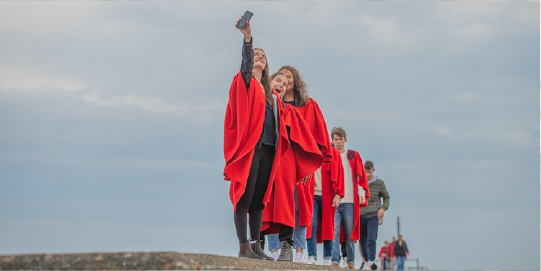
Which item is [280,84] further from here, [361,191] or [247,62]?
[361,191]

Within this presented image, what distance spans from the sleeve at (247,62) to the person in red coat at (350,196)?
14.4 feet

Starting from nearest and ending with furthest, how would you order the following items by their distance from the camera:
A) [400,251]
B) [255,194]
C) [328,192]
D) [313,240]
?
1. [255,194]
2. [313,240]
3. [328,192]
4. [400,251]

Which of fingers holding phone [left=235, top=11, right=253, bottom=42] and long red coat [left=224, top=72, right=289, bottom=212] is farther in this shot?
long red coat [left=224, top=72, right=289, bottom=212]

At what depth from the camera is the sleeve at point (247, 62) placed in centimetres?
690

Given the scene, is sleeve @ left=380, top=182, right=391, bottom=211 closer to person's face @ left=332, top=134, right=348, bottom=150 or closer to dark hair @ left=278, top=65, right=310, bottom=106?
person's face @ left=332, top=134, right=348, bottom=150

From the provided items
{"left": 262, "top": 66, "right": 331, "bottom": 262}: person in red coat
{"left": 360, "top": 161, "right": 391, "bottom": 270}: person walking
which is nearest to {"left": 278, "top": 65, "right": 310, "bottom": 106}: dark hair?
{"left": 262, "top": 66, "right": 331, "bottom": 262}: person in red coat

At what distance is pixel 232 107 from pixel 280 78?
1369mm

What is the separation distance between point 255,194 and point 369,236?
5.47 m

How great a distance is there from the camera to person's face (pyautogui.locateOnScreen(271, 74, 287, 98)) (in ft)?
27.5

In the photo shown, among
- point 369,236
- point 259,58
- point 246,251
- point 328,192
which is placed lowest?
point 246,251

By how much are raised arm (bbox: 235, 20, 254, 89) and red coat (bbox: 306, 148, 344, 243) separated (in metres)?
3.37

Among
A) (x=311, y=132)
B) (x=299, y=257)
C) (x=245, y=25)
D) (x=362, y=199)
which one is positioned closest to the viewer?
(x=245, y=25)

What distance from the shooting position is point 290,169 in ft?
26.3

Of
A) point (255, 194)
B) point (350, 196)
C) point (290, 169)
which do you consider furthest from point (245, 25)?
point (350, 196)
